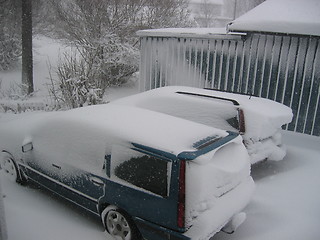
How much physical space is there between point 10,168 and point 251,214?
13.0 feet

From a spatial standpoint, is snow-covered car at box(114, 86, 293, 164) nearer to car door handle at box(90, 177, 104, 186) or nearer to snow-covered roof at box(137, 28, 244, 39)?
car door handle at box(90, 177, 104, 186)

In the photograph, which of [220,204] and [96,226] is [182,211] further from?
[96,226]

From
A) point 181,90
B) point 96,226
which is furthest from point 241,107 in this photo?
point 96,226

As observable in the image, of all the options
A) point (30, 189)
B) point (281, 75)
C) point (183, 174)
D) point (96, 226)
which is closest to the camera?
point (183, 174)

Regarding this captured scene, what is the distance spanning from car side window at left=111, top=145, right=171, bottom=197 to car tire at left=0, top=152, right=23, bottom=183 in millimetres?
2153

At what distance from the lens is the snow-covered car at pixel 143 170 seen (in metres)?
3.10

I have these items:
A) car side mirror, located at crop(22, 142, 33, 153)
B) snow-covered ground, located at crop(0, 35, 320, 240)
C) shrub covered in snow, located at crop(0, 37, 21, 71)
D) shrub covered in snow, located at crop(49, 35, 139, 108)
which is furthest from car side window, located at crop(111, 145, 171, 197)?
shrub covered in snow, located at crop(0, 37, 21, 71)

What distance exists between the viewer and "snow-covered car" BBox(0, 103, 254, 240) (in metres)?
A: 3.10

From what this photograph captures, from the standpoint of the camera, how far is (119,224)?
361cm

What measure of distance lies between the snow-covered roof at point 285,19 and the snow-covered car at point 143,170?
4.81 metres

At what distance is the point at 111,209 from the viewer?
361 cm

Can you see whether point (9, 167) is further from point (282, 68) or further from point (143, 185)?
point (282, 68)

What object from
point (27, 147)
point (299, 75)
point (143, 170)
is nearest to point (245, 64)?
point (299, 75)

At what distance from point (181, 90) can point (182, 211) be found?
3.65 metres
